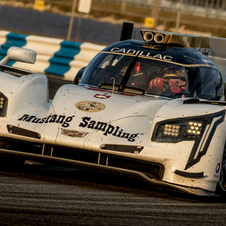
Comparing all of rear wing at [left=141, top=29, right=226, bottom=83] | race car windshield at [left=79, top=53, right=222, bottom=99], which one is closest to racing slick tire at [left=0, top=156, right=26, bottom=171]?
race car windshield at [left=79, top=53, right=222, bottom=99]

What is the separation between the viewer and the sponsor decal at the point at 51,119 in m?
4.93

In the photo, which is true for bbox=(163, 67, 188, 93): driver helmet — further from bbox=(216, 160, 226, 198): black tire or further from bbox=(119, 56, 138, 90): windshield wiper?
bbox=(216, 160, 226, 198): black tire

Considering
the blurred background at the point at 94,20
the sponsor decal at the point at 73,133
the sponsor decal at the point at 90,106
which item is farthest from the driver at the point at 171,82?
the blurred background at the point at 94,20

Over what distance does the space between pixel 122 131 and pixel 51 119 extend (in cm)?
69

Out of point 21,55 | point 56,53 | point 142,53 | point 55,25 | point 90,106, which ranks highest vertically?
point 142,53

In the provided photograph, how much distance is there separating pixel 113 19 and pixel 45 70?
30.0 m

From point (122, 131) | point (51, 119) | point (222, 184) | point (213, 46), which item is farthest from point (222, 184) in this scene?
point (213, 46)

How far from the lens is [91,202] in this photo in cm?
421

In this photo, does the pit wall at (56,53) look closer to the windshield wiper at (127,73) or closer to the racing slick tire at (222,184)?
the windshield wiper at (127,73)

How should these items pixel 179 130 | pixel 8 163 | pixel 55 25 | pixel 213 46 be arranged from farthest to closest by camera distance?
pixel 55 25
pixel 213 46
pixel 8 163
pixel 179 130

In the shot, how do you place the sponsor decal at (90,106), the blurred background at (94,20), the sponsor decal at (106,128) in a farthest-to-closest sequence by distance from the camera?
the blurred background at (94,20) → the sponsor decal at (90,106) → the sponsor decal at (106,128)

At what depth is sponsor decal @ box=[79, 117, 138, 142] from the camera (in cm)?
473

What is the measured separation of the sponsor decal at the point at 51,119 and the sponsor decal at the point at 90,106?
0.54 ft

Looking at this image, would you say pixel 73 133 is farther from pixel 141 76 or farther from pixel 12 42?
pixel 12 42
